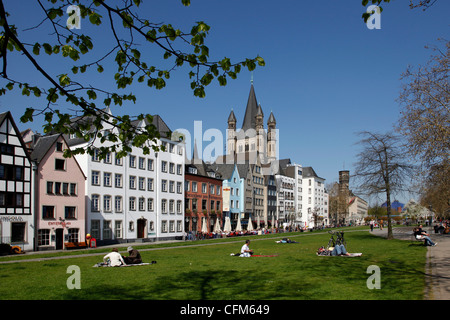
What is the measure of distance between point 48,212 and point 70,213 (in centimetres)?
288

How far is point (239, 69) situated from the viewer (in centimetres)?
809

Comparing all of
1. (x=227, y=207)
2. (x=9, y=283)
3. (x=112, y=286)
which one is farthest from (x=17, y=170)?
(x=227, y=207)

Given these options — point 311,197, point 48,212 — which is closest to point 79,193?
point 48,212

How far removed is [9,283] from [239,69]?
1241 cm

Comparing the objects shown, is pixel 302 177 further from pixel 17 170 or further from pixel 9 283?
pixel 9 283

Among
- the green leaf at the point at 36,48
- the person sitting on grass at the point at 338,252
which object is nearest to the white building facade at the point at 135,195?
the person sitting on grass at the point at 338,252

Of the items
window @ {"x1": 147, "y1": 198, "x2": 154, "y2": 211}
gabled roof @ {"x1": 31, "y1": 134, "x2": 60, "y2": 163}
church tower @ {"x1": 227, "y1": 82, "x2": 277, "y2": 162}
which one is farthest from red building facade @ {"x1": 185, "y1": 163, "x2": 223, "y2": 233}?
church tower @ {"x1": 227, "y1": 82, "x2": 277, "y2": 162}

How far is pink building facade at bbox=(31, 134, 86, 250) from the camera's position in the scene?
4316 centimetres

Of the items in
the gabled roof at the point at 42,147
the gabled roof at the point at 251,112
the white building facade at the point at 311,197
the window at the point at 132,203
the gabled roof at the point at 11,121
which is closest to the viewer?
Answer: the gabled roof at the point at 11,121

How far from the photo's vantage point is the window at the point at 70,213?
46.0 meters

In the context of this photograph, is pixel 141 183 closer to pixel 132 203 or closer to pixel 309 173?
pixel 132 203

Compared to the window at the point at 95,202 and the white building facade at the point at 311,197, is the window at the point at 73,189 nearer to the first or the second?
the window at the point at 95,202

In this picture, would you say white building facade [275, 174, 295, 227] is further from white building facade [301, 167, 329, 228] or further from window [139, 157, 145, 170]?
window [139, 157, 145, 170]
